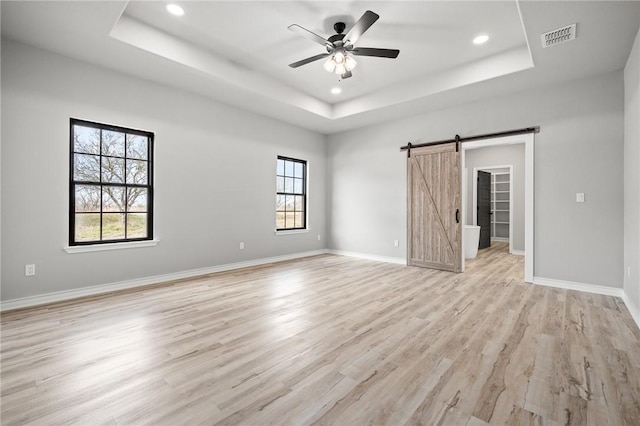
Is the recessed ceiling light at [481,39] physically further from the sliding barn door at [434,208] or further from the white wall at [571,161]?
the sliding barn door at [434,208]

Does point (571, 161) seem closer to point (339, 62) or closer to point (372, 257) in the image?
point (339, 62)

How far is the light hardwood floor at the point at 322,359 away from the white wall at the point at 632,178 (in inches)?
12.7

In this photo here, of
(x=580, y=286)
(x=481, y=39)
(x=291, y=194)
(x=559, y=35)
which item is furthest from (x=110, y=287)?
(x=580, y=286)

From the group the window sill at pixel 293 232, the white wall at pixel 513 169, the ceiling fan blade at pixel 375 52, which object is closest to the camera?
the ceiling fan blade at pixel 375 52

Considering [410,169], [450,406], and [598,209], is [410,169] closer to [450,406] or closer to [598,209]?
[598,209]

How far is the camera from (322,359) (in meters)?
2.16

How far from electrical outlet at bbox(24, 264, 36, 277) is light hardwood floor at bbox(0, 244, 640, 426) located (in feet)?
1.44

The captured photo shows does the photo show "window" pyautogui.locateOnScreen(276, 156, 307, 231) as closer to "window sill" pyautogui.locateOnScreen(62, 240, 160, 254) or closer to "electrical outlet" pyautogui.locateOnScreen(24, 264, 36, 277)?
"window sill" pyautogui.locateOnScreen(62, 240, 160, 254)

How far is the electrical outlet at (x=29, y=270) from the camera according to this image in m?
3.30

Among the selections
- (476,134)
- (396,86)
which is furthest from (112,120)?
(476,134)

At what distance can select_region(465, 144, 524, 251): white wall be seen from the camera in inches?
298

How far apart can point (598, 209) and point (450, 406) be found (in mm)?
3897

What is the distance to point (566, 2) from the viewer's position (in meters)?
2.58

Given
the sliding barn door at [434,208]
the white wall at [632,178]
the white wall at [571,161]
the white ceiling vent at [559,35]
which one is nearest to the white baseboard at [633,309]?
the white wall at [632,178]
